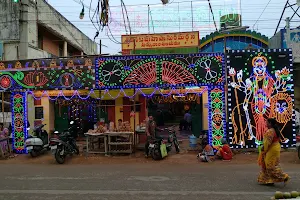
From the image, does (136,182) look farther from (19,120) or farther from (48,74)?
(19,120)

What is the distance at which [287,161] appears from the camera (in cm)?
970

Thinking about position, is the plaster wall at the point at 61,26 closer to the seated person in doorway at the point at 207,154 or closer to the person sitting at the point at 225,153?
the seated person in doorway at the point at 207,154

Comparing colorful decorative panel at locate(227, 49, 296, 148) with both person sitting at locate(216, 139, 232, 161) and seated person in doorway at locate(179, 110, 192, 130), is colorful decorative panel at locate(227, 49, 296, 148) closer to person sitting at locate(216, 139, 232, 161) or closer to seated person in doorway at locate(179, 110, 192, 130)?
person sitting at locate(216, 139, 232, 161)

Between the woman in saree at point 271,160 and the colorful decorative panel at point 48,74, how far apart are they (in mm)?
6552

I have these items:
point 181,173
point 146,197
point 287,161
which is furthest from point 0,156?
point 287,161

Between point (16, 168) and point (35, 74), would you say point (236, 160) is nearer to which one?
point (16, 168)

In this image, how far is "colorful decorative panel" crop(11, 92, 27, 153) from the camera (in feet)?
38.9

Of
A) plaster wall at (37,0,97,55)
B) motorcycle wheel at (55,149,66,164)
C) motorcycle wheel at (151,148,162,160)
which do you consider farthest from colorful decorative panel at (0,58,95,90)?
plaster wall at (37,0,97,55)

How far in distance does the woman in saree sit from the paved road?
0.62 ft

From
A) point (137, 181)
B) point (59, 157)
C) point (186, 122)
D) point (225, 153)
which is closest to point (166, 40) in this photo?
point (186, 122)

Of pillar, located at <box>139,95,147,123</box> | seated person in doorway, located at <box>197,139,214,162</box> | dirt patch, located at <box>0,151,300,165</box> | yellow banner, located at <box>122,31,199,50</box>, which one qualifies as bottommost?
dirt patch, located at <box>0,151,300,165</box>

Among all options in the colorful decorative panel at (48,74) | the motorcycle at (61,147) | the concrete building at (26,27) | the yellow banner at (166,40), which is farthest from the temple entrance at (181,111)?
the concrete building at (26,27)

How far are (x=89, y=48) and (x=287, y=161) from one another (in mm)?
23550

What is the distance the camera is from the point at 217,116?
10.9 meters
